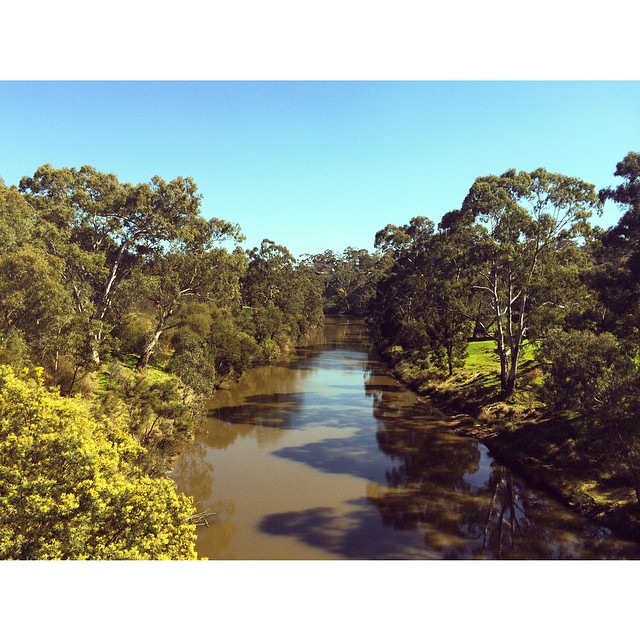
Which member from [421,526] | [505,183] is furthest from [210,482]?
[505,183]

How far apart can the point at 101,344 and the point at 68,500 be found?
54.6 feet

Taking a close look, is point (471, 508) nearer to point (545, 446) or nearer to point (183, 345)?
point (545, 446)

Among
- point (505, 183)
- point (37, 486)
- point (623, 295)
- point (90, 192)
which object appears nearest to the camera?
point (37, 486)

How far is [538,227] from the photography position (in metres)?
23.7

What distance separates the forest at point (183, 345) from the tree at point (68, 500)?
3 cm

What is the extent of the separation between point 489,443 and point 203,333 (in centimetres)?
2119

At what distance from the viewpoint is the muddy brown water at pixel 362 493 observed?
44.7 ft

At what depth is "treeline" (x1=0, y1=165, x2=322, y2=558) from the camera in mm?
7816

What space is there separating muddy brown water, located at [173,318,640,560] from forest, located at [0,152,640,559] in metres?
1.49

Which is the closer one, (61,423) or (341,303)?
(61,423)

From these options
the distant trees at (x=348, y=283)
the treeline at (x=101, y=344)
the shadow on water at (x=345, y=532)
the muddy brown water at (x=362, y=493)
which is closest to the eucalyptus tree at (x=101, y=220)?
the treeline at (x=101, y=344)

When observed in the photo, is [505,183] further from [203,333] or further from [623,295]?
[203,333]

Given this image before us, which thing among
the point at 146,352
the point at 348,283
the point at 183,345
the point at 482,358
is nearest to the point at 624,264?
the point at 482,358

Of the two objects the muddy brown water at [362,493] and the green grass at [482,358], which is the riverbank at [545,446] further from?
the green grass at [482,358]
